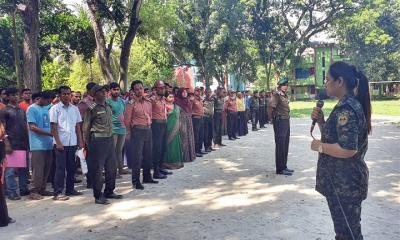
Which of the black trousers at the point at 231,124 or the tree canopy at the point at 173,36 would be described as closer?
the black trousers at the point at 231,124

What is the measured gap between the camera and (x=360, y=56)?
45375 millimetres

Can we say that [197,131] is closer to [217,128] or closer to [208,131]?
[208,131]

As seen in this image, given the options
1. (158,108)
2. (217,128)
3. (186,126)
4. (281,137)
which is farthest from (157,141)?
(217,128)

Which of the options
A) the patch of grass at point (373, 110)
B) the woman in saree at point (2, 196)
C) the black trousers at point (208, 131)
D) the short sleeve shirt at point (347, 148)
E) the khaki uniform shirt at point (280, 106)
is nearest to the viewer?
the short sleeve shirt at point (347, 148)

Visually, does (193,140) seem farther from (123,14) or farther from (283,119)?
(123,14)

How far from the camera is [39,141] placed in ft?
21.6

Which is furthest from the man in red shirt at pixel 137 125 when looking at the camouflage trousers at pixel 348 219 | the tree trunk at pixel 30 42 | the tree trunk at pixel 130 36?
the tree trunk at pixel 130 36

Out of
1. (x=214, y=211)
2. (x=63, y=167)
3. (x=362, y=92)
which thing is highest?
(x=362, y=92)

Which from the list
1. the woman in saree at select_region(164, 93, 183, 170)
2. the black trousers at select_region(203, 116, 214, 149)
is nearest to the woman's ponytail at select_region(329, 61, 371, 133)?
the woman in saree at select_region(164, 93, 183, 170)

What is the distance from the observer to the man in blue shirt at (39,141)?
6.50m

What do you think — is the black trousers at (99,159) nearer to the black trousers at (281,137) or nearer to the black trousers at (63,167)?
the black trousers at (63,167)

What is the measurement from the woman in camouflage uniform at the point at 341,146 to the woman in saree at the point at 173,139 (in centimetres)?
594

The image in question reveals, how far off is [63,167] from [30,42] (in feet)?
15.0

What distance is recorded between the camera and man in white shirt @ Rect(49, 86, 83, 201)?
636 centimetres
